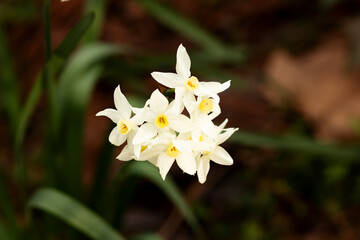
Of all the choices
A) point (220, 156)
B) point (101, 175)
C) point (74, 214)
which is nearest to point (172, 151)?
point (220, 156)

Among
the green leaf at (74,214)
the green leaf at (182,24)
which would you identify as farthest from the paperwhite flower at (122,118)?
the green leaf at (182,24)

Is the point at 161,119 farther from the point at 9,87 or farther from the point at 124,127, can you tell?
the point at 9,87

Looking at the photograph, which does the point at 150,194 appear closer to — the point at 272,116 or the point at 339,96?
the point at 272,116

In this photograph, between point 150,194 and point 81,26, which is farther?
point 150,194

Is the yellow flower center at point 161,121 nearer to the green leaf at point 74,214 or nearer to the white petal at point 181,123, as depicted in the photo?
the white petal at point 181,123

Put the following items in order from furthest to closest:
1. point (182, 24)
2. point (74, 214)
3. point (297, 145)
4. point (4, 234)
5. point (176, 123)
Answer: point (182, 24)
point (297, 145)
point (4, 234)
point (74, 214)
point (176, 123)

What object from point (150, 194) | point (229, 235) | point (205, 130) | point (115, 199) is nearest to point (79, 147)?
point (115, 199)
